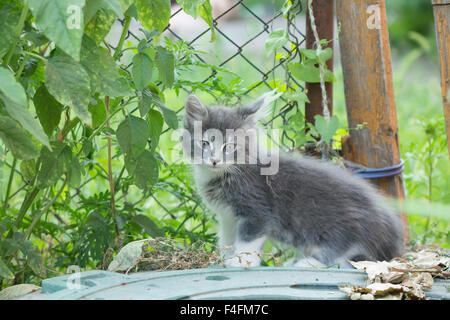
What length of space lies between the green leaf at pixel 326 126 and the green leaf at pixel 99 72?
3.80ft

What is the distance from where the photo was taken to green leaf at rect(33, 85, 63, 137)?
1.69 metres

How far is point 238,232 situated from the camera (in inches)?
97.4

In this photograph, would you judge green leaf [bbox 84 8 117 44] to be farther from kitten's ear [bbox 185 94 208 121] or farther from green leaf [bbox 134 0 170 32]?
kitten's ear [bbox 185 94 208 121]

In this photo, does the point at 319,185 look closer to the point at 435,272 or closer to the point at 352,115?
the point at 352,115

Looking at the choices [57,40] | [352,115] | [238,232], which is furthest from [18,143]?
[352,115]

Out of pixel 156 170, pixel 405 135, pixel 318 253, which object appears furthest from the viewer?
pixel 405 135

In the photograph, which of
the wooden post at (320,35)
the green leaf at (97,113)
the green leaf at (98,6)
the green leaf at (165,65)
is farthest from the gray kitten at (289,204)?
the green leaf at (98,6)

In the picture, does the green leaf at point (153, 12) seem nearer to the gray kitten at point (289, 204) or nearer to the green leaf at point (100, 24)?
the green leaf at point (100, 24)

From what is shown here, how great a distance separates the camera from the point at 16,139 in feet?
4.67

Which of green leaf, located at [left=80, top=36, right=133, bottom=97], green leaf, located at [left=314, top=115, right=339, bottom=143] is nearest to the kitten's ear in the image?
green leaf, located at [left=314, top=115, right=339, bottom=143]

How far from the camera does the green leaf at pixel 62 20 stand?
122 centimetres

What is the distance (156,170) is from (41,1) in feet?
2.80

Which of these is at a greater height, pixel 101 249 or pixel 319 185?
pixel 319 185

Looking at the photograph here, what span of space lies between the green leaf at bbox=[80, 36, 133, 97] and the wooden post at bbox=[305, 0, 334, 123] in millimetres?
1326
